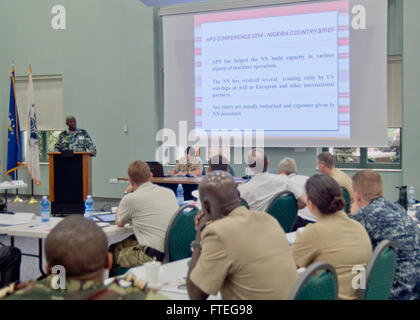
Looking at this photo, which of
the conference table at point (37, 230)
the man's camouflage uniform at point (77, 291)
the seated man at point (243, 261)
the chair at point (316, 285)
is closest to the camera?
the man's camouflage uniform at point (77, 291)

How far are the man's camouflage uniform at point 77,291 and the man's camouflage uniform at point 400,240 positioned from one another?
1.60 meters

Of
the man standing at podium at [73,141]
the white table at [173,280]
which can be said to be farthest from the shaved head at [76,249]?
the man standing at podium at [73,141]

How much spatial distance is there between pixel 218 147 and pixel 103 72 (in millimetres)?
3059

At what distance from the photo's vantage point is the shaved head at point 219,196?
1938mm

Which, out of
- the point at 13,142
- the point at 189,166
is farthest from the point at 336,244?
the point at 13,142

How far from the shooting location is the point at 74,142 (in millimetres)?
7125

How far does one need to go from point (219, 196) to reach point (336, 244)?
0.64 meters

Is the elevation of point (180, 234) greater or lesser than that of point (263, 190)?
lesser

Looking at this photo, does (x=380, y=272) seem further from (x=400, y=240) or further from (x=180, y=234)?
(x=180, y=234)

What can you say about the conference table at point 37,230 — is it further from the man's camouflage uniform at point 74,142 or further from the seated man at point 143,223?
the man's camouflage uniform at point 74,142

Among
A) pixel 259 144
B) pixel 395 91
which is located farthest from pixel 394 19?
pixel 259 144

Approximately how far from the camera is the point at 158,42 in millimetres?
8781

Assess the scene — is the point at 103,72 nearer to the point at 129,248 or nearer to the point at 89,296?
the point at 129,248

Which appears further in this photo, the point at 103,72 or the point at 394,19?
the point at 103,72
